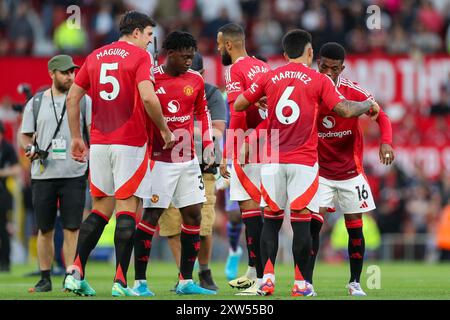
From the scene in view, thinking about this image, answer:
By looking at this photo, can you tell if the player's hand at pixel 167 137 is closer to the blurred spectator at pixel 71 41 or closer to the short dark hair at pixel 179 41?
the short dark hair at pixel 179 41

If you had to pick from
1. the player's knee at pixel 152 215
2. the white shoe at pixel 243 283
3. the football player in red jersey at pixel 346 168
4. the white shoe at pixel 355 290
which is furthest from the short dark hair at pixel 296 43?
the white shoe at pixel 243 283

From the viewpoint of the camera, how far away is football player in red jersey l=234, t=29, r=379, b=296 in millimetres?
11609

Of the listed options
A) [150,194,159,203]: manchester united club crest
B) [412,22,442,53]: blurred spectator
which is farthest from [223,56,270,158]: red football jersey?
[412,22,442,53]: blurred spectator

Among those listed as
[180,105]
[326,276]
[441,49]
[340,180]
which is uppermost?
[441,49]

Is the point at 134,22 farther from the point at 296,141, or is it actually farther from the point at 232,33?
the point at 296,141

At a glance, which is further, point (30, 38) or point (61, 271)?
point (30, 38)

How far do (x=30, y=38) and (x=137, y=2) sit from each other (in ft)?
11.4

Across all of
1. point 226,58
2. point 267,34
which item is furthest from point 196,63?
point 267,34

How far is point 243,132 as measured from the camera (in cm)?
1295

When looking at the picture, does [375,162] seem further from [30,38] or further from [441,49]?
[30,38]
